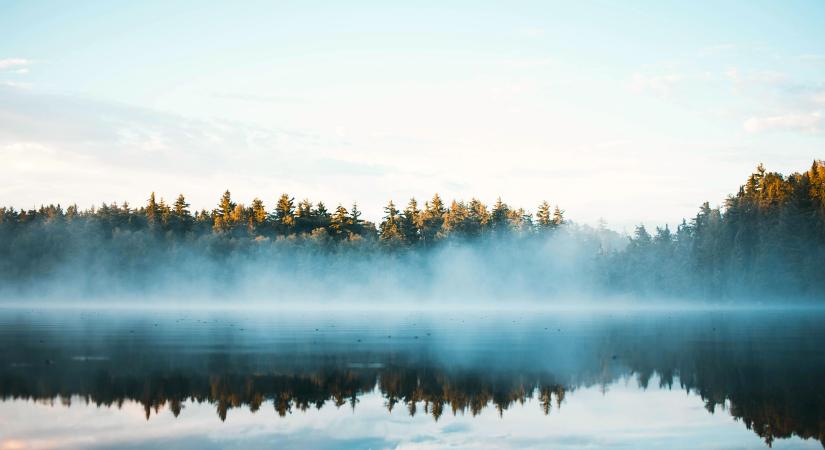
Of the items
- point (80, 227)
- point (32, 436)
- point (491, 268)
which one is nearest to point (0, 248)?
point (80, 227)

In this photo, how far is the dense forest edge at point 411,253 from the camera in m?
123

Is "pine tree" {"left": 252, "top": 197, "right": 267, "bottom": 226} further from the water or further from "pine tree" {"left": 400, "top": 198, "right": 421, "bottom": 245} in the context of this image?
the water

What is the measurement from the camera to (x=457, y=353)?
27938 mm

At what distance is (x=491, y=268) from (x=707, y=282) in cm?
4051

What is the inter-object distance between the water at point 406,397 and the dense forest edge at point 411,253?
102 metres

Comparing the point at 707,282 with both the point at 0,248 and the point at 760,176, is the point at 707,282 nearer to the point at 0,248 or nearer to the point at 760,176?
the point at 760,176

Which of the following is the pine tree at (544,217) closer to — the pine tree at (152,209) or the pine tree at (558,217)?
the pine tree at (558,217)

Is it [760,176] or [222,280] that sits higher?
[760,176]

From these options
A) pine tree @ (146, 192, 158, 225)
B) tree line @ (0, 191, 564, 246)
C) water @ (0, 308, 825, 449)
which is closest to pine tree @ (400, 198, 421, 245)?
tree line @ (0, 191, 564, 246)

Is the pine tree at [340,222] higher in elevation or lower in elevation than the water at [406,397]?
higher

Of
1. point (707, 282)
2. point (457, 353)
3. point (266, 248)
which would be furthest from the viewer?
point (266, 248)

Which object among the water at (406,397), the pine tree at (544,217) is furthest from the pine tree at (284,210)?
the water at (406,397)

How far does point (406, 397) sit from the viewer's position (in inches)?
688

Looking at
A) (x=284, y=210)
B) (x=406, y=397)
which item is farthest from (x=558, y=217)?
(x=406, y=397)
